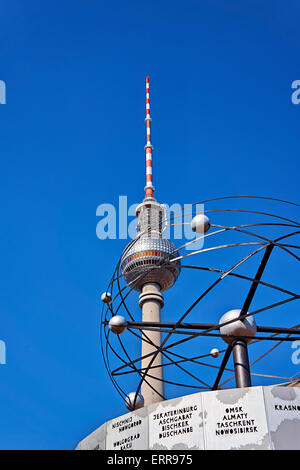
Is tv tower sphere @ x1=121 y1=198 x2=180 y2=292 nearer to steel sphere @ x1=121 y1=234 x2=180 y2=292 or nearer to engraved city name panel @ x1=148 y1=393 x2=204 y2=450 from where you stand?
steel sphere @ x1=121 y1=234 x2=180 y2=292

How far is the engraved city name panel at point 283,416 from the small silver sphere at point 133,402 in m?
4.25

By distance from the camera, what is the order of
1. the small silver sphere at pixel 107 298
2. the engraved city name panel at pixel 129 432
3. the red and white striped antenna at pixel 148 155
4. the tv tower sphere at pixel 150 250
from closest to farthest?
the engraved city name panel at pixel 129 432, the small silver sphere at pixel 107 298, the tv tower sphere at pixel 150 250, the red and white striped antenna at pixel 148 155

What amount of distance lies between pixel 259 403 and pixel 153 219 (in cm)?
4076

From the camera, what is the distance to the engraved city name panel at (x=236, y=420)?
11.5 m

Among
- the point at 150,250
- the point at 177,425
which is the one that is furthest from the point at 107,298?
the point at 150,250

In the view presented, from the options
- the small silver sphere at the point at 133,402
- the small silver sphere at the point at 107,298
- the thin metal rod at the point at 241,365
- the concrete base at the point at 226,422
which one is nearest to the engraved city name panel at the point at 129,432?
the concrete base at the point at 226,422

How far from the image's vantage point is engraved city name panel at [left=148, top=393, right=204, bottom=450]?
1195 cm

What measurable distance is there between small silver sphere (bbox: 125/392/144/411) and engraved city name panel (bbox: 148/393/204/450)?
2.17m

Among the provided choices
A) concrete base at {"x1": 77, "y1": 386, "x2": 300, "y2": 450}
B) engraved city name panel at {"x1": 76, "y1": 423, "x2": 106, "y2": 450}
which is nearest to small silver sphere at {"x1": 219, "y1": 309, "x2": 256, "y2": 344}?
concrete base at {"x1": 77, "y1": 386, "x2": 300, "y2": 450}

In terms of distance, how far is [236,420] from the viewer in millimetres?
11742

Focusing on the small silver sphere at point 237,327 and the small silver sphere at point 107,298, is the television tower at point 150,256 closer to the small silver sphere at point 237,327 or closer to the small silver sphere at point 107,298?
the small silver sphere at point 107,298

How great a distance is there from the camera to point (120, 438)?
521 inches

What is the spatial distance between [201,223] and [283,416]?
4.40 meters

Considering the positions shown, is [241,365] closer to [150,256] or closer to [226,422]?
[226,422]
